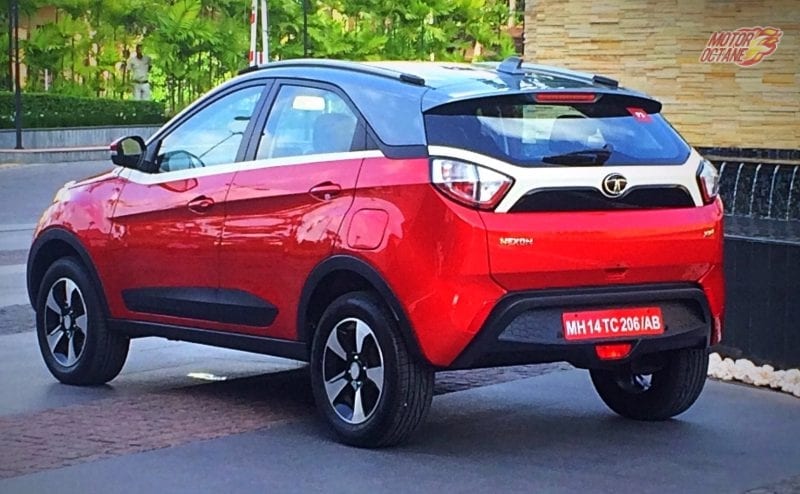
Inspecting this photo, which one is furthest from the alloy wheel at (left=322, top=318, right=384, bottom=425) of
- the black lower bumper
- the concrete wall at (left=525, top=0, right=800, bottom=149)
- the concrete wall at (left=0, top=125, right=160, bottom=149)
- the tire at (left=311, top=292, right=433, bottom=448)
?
the concrete wall at (left=0, top=125, right=160, bottom=149)

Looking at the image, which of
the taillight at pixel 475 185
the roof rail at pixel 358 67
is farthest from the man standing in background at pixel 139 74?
the taillight at pixel 475 185

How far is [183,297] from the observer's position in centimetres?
853

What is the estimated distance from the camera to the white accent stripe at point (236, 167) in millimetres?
7586

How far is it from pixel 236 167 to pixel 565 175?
1.87 m

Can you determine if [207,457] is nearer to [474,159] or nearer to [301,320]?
[301,320]

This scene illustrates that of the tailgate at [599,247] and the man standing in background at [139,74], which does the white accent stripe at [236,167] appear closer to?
→ the tailgate at [599,247]

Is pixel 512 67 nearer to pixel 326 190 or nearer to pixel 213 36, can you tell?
pixel 326 190

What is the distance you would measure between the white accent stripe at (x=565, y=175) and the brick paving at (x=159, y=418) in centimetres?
180

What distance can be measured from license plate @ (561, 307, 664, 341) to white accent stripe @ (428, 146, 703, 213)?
0.54 meters

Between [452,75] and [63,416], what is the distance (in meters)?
2.55

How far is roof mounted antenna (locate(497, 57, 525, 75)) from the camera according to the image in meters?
7.98

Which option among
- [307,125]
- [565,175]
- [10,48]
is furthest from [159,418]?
[10,48]

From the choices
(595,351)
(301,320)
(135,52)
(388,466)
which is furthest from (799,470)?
(135,52)

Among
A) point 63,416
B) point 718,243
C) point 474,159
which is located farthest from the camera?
point 63,416
